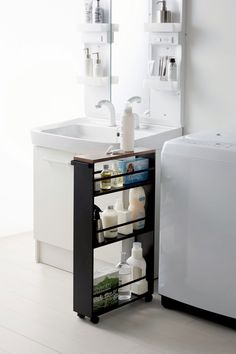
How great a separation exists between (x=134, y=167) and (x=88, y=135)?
2.80ft

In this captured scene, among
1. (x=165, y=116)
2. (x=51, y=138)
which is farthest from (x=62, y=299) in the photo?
(x=165, y=116)

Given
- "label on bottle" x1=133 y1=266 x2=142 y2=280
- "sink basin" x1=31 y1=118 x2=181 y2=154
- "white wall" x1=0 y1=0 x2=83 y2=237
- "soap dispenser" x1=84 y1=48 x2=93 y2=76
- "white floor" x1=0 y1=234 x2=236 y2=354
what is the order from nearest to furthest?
"white floor" x1=0 y1=234 x2=236 y2=354
"label on bottle" x1=133 y1=266 x2=142 y2=280
"sink basin" x1=31 y1=118 x2=181 y2=154
"soap dispenser" x1=84 y1=48 x2=93 y2=76
"white wall" x1=0 y1=0 x2=83 y2=237

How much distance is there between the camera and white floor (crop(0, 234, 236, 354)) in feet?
10.1

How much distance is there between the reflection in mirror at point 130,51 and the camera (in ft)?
13.0

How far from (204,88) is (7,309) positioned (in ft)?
5.04

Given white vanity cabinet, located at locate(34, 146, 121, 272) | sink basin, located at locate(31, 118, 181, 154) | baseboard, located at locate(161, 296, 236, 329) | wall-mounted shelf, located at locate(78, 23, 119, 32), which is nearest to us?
baseboard, located at locate(161, 296, 236, 329)

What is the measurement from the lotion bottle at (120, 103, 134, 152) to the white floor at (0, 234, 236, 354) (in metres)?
0.82

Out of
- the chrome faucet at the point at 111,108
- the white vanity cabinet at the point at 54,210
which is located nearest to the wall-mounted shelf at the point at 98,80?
the chrome faucet at the point at 111,108

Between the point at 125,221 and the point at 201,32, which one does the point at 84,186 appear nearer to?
the point at 125,221

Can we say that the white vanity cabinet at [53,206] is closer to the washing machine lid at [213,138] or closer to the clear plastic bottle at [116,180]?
the clear plastic bottle at [116,180]

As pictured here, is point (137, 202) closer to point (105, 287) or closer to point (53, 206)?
point (105, 287)

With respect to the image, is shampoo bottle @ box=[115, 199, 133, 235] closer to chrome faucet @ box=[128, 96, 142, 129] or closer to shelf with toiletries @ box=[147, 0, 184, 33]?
chrome faucet @ box=[128, 96, 142, 129]

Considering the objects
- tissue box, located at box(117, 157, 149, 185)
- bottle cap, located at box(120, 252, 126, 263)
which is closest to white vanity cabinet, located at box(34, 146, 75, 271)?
bottle cap, located at box(120, 252, 126, 263)

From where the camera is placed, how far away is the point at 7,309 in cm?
350
